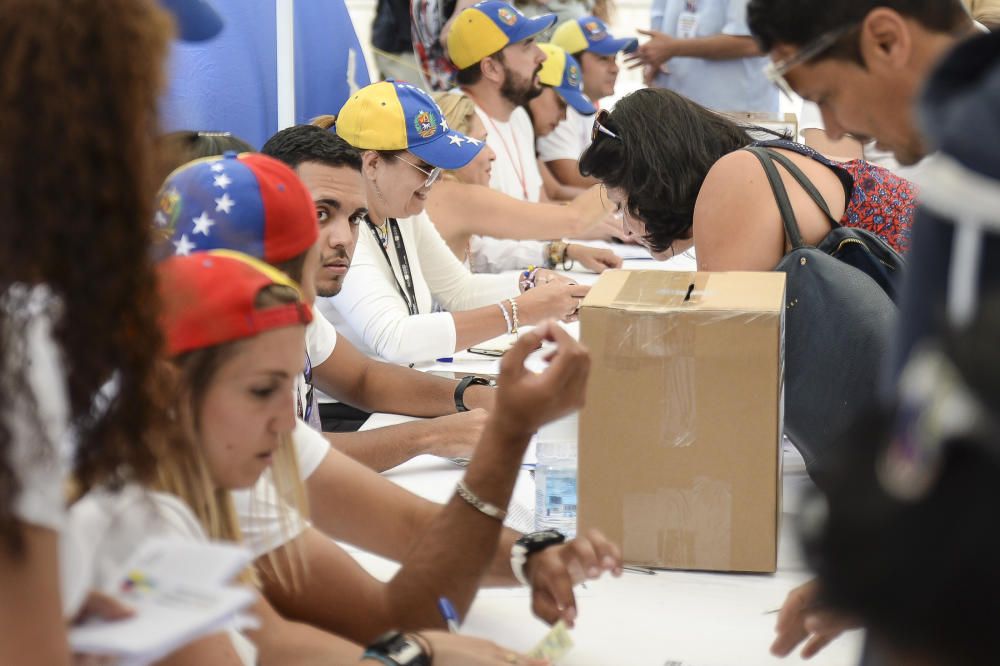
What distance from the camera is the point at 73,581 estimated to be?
74 cm

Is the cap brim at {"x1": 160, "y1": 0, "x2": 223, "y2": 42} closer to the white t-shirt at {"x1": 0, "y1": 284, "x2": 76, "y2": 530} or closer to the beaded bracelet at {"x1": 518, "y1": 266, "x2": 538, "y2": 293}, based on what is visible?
the beaded bracelet at {"x1": 518, "y1": 266, "x2": 538, "y2": 293}

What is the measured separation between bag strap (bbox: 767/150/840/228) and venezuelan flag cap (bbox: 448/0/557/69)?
231 centimetres

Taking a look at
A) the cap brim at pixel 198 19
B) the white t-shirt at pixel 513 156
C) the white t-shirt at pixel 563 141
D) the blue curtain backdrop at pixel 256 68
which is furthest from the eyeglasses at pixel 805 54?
the white t-shirt at pixel 563 141

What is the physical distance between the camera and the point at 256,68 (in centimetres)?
300

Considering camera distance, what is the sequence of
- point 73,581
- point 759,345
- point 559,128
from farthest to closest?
point 559,128
point 759,345
point 73,581

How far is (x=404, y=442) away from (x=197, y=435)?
2.89 ft

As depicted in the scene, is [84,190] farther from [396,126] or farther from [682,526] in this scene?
[396,126]

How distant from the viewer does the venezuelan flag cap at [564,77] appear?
461 cm

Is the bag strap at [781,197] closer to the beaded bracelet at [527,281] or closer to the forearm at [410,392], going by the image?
the forearm at [410,392]

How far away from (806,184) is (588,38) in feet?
12.0

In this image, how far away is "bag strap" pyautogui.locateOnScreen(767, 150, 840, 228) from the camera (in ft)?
6.10

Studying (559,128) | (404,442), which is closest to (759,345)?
(404,442)

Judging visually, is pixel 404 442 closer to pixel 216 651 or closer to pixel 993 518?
pixel 216 651

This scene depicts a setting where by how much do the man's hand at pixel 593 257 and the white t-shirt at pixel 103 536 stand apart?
2.80m
